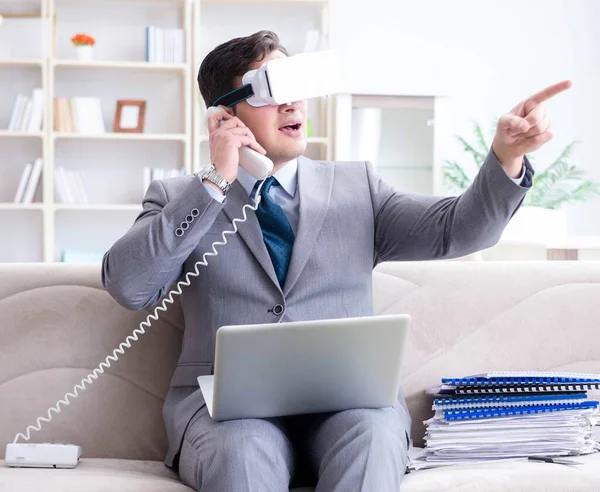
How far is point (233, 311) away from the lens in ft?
5.84

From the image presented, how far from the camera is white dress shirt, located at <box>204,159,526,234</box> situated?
6.18 feet

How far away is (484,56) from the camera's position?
644 cm

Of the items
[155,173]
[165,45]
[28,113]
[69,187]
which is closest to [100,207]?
[69,187]

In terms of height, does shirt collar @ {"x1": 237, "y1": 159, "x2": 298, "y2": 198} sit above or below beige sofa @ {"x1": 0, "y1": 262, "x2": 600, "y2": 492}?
above

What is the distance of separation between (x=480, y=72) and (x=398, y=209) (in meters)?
4.82

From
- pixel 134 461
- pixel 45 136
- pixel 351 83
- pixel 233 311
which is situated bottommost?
pixel 134 461

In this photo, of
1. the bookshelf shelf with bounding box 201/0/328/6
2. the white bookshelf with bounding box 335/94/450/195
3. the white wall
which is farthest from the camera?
the white wall

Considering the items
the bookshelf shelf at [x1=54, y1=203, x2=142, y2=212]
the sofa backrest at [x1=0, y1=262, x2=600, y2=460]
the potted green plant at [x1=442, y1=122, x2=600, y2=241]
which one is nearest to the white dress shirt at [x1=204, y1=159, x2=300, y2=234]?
the sofa backrest at [x1=0, y1=262, x2=600, y2=460]

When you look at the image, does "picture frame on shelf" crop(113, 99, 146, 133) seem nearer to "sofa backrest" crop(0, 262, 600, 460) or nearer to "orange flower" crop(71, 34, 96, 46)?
"orange flower" crop(71, 34, 96, 46)

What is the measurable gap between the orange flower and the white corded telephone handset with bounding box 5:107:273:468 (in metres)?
4.21

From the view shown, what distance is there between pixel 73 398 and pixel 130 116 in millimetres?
4271

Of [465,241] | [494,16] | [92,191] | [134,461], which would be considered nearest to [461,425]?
[465,241]

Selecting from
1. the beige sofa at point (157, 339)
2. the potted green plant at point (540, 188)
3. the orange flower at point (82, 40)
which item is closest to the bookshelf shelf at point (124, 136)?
the orange flower at point (82, 40)

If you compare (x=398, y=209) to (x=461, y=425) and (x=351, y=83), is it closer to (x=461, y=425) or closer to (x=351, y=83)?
(x=461, y=425)
